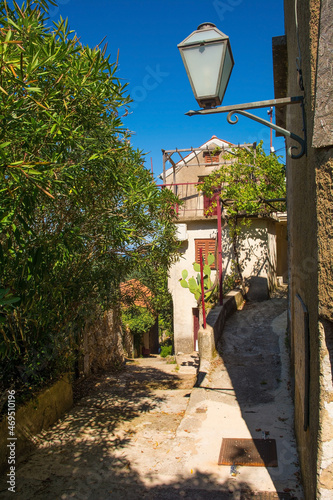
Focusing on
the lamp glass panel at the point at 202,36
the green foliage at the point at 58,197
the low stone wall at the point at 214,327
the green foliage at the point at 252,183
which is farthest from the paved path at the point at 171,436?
the green foliage at the point at 252,183

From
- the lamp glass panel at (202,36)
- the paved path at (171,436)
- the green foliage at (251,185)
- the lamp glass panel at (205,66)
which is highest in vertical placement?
the green foliage at (251,185)

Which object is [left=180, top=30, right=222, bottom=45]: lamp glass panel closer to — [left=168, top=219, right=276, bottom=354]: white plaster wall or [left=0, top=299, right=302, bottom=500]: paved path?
[left=0, top=299, right=302, bottom=500]: paved path

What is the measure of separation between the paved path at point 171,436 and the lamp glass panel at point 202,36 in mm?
4253

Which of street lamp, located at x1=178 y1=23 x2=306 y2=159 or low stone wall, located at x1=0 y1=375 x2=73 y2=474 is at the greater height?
street lamp, located at x1=178 y1=23 x2=306 y2=159

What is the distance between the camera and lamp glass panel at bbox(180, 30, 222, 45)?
3.56 m

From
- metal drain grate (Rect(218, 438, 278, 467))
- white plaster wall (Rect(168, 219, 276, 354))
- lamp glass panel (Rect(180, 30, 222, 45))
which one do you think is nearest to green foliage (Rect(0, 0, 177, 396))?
lamp glass panel (Rect(180, 30, 222, 45))

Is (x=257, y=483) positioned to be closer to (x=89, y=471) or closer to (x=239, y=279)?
(x=89, y=471)

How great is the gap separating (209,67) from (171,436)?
183 inches

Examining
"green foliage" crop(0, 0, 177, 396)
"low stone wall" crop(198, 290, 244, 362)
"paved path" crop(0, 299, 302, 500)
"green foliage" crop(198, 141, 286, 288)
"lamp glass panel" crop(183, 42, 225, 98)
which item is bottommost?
"paved path" crop(0, 299, 302, 500)

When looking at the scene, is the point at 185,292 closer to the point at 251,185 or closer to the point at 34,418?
the point at 251,185

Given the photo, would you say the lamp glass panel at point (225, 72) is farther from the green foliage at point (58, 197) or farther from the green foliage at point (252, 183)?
the green foliage at point (252, 183)

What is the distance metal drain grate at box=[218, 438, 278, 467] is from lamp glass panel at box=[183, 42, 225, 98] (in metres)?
3.93

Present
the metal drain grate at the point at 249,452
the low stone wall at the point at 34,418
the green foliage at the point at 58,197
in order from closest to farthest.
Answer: the green foliage at the point at 58,197 → the metal drain grate at the point at 249,452 → the low stone wall at the point at 34,418

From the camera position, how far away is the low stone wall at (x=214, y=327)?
8.38 meters
